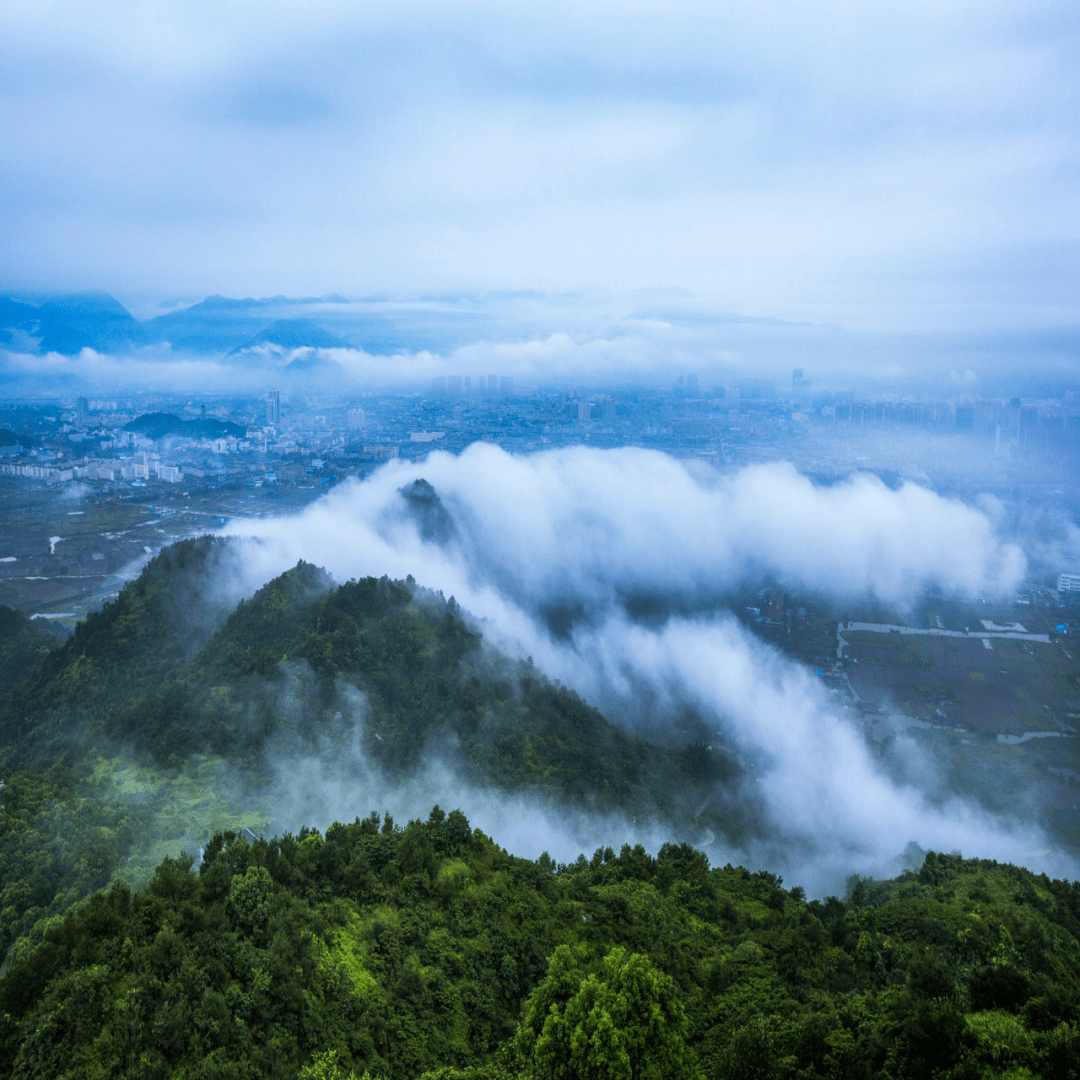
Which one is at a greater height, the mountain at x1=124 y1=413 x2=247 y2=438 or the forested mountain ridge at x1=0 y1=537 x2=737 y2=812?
the mountain at x1=124 y1=413 x2=247 y2=438

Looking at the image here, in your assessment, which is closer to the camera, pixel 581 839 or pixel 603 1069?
pixel 603 1069

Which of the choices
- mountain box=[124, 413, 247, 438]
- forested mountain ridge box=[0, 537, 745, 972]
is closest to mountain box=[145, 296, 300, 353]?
mountain box=[124, 413, 247, 438]

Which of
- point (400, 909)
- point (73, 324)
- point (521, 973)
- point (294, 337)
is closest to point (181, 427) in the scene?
point (73, 324)

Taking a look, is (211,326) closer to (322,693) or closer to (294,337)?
(294,337)

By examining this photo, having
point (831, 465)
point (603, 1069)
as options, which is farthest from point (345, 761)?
point (831, 465)

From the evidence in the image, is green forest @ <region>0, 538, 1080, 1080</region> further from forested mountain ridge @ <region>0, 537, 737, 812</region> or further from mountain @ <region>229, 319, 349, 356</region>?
mountain @ <region>229, 319, 349, 356</region>

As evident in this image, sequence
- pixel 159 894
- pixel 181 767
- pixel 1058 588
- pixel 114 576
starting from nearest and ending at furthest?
pixel 159 894 < pixel 181 767 < pixel 114 576 < pixel 1058 588

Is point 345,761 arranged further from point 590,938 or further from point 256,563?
point 256,563
